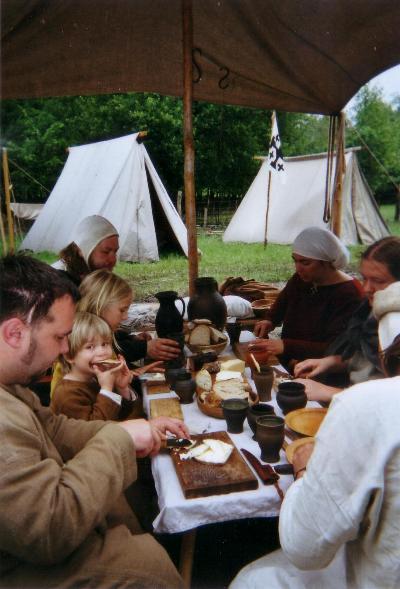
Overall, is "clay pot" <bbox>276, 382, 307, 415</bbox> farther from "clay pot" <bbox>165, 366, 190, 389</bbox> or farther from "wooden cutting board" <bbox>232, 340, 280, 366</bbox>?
"wooden cutting board" <bbox>232, 340, 280, 366</bbox>

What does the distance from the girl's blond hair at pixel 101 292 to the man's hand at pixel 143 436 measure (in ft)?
3.34

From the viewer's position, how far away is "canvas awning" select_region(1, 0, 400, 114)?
10.3 feet

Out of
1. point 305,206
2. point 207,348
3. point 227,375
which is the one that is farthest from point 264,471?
point 305,206

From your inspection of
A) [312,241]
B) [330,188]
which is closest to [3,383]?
[312,241]

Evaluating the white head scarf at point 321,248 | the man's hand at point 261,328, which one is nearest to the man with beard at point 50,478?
the man's hand at point 261,328

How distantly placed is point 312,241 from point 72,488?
243 cm

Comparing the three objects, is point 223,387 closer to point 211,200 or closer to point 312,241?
point 312,241

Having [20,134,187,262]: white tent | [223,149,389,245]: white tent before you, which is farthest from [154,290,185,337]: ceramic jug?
[223,149,389,245]: white tent

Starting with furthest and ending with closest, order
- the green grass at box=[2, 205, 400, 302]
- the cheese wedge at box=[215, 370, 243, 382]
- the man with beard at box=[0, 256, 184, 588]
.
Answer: the green grass at box=[2, 205, 400, 302]
the cheese wedge at box=[215, 370, 243, 382]
the man with beard at box=[0, 256, 184, 588]

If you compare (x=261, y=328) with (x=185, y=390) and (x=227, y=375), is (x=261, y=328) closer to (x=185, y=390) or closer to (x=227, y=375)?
(x=227, y=375)

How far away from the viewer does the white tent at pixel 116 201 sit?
1077cm

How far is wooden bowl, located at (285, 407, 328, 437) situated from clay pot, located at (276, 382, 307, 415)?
67mm

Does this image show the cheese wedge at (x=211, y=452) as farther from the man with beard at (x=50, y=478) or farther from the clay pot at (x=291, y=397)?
the clay pot at (x=291, y=397)

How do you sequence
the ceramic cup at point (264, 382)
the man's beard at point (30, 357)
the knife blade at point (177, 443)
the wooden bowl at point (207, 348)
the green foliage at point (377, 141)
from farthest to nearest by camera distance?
the green foliage at point (377, 141)
the wooden bowl at point (207, 348)
the ceramic cup at point (264, 382)
the knife blade at point (177, 443)
the man's beard at point (30, 357)
